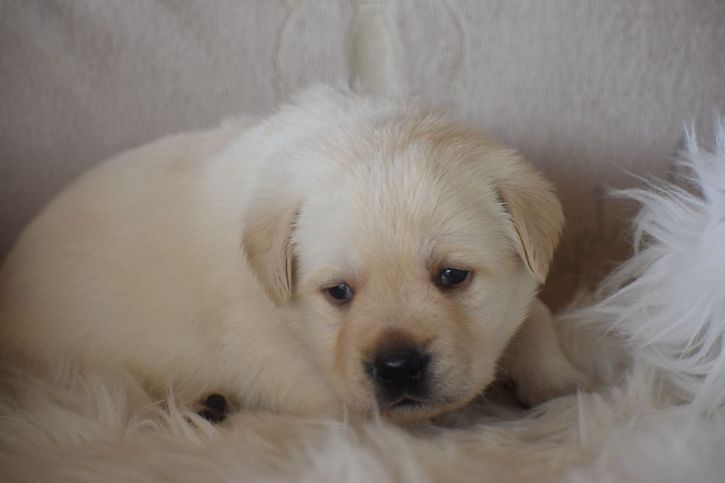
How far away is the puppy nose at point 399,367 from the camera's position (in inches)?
38.3

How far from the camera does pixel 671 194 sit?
1.17 m

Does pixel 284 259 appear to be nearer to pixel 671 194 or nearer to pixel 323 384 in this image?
pixel 323 384

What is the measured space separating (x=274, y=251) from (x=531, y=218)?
365 millimetres

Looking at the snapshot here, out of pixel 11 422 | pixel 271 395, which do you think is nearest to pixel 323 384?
pixel 271 395

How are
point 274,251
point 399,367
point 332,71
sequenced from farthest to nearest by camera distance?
point 332,71 → point 274,251 → point 399,367

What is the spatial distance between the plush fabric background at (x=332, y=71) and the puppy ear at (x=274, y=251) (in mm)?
310

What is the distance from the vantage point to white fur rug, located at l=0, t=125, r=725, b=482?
0.86m

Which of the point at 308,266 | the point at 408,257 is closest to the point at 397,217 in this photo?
the point at 408,257

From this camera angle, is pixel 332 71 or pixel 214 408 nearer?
pixel 214 408

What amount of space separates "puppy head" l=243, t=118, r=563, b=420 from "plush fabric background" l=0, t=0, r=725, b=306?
250 mm

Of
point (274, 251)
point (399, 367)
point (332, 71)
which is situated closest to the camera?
point (399, 367)

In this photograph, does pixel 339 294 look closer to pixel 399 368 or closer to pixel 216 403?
pixel 399 368

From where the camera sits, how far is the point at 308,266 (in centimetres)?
109

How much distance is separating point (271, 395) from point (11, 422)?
36 cm
